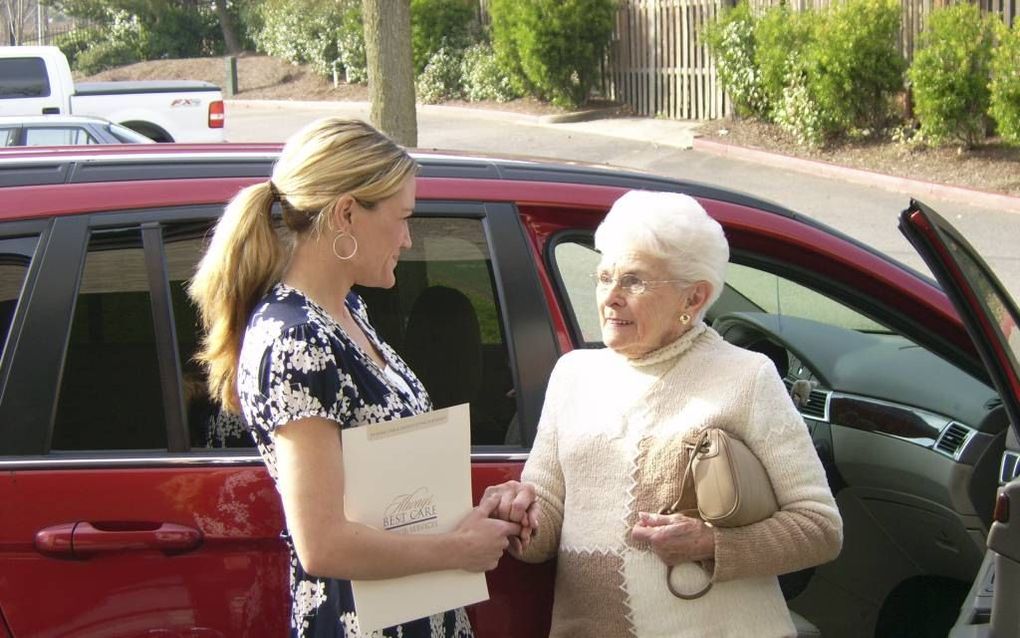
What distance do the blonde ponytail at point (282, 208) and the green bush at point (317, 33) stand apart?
1069 inches

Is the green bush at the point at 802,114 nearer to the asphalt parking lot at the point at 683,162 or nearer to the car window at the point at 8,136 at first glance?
the asphalt parking lot at the point at 683,162

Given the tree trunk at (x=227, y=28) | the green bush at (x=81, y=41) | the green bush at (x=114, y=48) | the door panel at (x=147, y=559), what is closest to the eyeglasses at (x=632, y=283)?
the door panel at (x=147, y=559)

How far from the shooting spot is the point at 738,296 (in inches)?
136

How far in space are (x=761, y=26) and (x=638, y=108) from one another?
4214 mm

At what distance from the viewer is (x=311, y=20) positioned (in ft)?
106

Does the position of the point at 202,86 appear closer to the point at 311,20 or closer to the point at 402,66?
the point at 402,66

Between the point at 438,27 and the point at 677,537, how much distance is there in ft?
79.5

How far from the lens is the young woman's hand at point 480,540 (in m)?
2.29

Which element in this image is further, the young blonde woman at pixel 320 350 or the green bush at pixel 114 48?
the green bush at pixel 114 48

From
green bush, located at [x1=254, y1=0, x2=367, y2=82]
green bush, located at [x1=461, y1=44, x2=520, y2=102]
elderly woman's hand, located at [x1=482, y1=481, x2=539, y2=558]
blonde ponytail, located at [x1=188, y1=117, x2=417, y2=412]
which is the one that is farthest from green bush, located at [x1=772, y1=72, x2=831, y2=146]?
green bush, located at [x1=254, y1=0, x2=367, y2=82]

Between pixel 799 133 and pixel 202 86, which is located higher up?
pixel 202 86

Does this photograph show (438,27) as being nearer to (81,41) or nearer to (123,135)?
(123,135)

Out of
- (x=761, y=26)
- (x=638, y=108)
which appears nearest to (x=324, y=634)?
(x=761, y=26)

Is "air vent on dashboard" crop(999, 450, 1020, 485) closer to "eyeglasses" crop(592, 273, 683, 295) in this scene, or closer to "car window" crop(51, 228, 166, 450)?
"eyeglasses" crop(592, 273, 683, 295)
